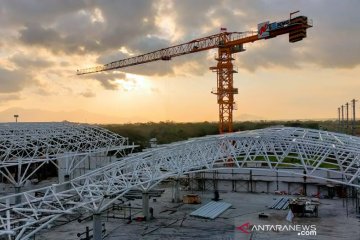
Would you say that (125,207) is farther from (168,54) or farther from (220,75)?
(168,54)

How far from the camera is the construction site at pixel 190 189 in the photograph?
22.3 meters

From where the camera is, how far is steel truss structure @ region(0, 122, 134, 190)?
127 feet

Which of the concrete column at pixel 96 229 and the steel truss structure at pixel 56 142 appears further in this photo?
the steel truss structure at pixel 56 142

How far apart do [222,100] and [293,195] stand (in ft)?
74.2

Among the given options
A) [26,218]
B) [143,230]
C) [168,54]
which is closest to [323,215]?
[143,230]

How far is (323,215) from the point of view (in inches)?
1272

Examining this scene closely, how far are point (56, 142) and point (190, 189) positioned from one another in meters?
15.3

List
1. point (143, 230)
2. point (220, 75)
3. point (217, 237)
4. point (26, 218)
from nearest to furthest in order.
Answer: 1. point (26, 218)
2. point (217, 237)
3. point (143, 230)
4. point (220, 75)

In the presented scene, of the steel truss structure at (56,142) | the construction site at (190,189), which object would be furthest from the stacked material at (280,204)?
the steel truss structure at (56,142)

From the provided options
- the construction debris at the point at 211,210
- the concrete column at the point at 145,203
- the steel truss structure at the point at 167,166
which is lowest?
the construction debris at the point at 211,210

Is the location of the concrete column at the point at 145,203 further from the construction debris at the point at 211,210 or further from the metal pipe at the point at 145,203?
the construction debris at the point at 211,210

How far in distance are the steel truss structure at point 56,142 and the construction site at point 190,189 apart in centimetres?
16

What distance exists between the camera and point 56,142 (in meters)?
42.7

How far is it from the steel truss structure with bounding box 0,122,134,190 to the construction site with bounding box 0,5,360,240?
156mm
